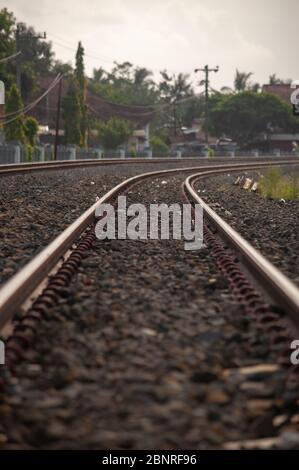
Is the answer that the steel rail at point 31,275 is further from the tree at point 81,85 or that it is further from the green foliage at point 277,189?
the tree at point 81,85

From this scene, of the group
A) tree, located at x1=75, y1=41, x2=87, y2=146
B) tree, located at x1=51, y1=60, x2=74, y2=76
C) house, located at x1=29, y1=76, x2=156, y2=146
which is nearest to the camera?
tree, located at x1=75, y1=41, x2=87, y2=146

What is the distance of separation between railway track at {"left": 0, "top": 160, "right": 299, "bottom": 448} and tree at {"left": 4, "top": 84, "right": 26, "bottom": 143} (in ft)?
99.0

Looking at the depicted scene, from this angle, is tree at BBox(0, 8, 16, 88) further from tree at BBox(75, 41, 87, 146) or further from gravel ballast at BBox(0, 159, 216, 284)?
gravel ballast at BBox(0, 159, 216, 284)

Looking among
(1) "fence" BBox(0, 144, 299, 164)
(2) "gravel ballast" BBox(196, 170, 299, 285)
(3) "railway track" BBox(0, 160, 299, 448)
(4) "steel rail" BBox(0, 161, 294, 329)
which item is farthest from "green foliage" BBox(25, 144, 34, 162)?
(3) "railway track" BBox(0, 160, 299, 448)

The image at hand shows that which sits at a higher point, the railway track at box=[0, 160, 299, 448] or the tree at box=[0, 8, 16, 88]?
the tree at box=[0, 8, 16, 88]

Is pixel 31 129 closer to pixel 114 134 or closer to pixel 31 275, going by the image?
pixel 114 134

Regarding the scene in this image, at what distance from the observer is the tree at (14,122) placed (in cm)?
3531

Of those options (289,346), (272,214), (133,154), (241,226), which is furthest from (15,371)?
(133,154)

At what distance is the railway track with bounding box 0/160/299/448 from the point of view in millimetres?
3307

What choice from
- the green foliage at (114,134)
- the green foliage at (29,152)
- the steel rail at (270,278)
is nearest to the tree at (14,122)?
the green foliage at (29,152)

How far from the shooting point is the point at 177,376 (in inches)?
106

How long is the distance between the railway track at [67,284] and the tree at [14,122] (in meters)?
30.2

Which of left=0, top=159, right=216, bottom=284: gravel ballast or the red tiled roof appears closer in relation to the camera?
left=0, top=159, right=216, bottom=284: gravel ballast

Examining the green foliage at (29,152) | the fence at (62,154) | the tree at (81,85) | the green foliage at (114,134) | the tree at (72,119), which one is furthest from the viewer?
the green foliage at (114,134)
